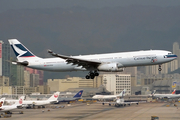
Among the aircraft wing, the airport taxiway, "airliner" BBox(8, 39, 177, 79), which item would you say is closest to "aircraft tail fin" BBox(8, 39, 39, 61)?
"airliner" BBox(8, 39, 177, 79)

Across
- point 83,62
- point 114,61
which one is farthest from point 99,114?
point 83,62

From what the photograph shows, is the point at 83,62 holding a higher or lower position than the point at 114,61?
lower

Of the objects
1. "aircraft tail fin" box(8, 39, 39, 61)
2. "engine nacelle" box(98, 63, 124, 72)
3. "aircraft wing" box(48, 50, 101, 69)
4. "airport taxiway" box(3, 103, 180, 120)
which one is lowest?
"airport taxiway" box(3, 103, 180, 120)

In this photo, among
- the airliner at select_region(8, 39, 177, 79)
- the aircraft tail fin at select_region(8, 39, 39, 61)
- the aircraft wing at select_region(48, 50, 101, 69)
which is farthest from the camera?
the aircraft tail fin at select_region(8, 39, 39, 61)

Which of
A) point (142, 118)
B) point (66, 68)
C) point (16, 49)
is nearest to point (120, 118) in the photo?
point (142, 118)

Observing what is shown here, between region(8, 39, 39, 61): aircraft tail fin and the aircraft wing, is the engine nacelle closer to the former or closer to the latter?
the aircraft wing

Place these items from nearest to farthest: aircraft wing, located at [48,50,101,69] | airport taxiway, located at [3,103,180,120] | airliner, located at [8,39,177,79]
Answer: aircraft wing, located at [48,50,101,69], airliner, located at [8,39,177,79], airport taxiway, located at [3,103,180,120]

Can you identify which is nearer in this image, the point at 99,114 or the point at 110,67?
the point at 110,67

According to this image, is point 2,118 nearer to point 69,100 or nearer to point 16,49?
point 16,49

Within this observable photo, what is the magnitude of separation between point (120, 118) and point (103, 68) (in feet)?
103

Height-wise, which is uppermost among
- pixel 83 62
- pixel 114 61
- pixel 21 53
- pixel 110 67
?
pixel 21 53

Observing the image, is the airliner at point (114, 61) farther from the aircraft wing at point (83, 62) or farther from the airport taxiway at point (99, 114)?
the airport taxiway at point (99, 114)

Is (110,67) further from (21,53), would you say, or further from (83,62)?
(21,53)

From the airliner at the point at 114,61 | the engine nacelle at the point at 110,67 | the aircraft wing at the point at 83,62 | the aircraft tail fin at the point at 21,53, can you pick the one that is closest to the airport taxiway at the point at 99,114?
the aircraft tail fin at the point at 21,53
